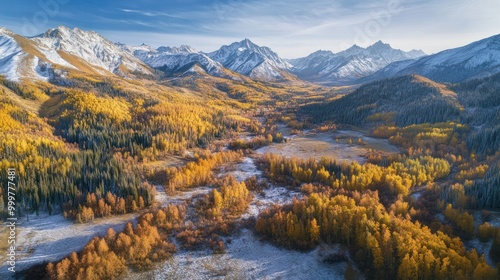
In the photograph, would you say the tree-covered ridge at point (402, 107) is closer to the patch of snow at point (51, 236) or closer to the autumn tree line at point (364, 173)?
the autumn tree line at point (364, 173)

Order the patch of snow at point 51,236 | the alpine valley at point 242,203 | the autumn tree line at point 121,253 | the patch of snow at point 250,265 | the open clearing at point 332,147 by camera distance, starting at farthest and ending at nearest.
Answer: the open clearing at point 332,147 → the patch of snow at point 51,236 → the alpine valley at point 242,203 → the patch of snow at point 250,265 → the autumn tree line at point 121,253

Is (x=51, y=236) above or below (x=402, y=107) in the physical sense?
below

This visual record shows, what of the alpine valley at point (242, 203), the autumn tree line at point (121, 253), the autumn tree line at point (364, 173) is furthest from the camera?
the autumn tree line at point (364, 173)

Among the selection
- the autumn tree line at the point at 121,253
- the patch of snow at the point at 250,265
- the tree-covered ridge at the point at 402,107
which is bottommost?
the patch of snow at the point at 250,265

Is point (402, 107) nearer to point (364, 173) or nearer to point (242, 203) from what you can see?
point (364, 173)

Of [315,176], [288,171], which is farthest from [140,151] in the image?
[315,176]

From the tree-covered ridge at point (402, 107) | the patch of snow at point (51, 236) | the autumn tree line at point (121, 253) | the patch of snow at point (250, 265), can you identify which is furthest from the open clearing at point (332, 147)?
the patch of snow at point (51, 236)

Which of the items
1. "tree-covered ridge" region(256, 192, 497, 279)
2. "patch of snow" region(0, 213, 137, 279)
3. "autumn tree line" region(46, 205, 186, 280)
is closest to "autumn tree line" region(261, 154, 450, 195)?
"tree-covered ridge" region(256, 192, 497, 279)

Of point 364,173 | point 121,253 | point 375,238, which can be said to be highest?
point 364,173

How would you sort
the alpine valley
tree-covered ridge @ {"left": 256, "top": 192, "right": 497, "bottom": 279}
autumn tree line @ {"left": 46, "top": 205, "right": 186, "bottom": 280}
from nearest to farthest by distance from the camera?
tree-covered ridge @ {"left": 256, "top": 192, "right": 497, "bottom": 279} → autumn tree line @ {"left": 46, "top": 205, "right": 186, "bottom": 280} → the alpine valley

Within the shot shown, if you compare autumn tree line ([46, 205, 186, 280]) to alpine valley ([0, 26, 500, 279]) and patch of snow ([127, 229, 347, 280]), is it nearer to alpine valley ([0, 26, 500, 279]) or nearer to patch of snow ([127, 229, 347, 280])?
alpine valley ([0, 26, 500, 279])

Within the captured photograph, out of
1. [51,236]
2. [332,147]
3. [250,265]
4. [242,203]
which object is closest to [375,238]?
[250,265]
